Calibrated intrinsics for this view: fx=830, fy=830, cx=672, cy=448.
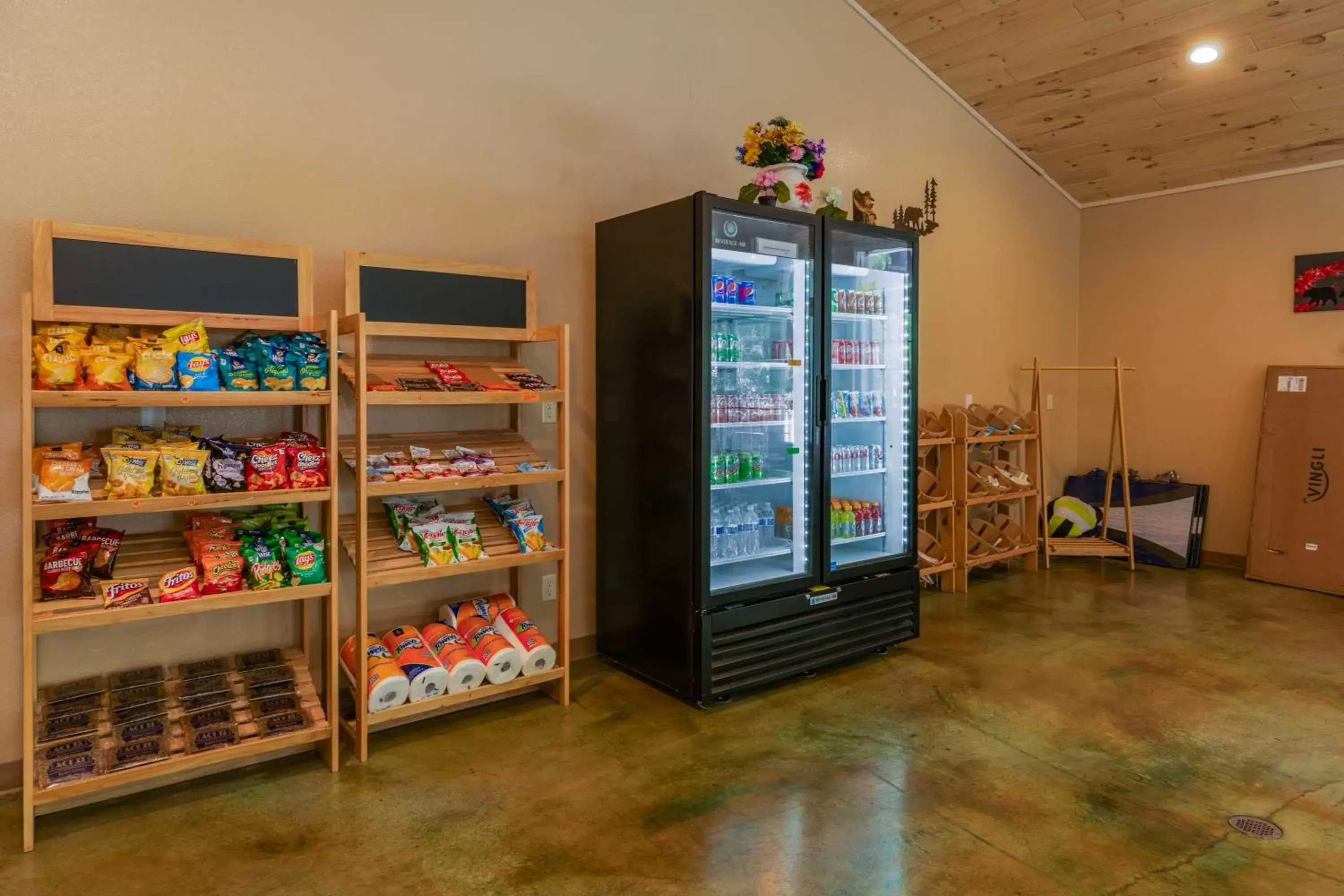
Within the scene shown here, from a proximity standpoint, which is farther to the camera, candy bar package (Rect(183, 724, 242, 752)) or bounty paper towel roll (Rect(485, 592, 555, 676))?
bounty paper towel roll (Rect(485, 592, 555, 676))

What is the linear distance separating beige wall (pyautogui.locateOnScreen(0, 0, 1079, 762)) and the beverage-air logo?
3253mm

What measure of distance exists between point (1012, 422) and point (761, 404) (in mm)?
3038

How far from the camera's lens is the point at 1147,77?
5.08m

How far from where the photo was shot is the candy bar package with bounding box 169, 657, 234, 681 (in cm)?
290

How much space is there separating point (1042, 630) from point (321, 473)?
3849 millimetres

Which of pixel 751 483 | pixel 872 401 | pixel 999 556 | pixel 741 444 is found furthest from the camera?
pixel 999 556

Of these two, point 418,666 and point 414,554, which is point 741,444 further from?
point 418,666

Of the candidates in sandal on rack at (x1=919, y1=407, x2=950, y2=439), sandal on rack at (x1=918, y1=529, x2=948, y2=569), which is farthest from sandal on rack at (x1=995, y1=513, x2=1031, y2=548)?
sandal on rack at (x1=919, y1=407, x2=950, y2=439)

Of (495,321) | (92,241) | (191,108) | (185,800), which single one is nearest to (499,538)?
(495,321)

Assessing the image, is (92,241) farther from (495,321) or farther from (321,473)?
(495,321)

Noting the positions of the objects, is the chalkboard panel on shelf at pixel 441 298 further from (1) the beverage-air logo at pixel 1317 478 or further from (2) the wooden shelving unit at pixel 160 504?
(1) the beverage-air logo at pixel 1317 478

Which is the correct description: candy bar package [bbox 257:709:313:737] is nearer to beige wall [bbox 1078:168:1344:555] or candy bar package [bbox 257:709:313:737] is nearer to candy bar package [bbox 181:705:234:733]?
candy bar package [bbox 181:705:234:733]

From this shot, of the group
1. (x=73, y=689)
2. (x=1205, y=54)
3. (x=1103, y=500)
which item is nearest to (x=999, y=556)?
(x=1103, y=500)

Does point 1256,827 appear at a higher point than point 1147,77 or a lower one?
lower
